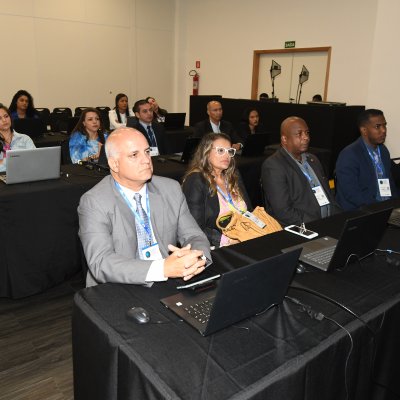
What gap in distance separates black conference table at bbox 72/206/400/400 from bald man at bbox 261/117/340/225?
1.26 meters

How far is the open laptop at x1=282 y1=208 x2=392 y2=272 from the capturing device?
170 centimetres

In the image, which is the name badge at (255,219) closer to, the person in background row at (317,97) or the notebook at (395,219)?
the notebook at (395,219)

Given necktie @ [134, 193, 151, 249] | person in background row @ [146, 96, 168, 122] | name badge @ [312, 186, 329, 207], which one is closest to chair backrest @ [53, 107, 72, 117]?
person in background row @ [146, 96, 168, 122]

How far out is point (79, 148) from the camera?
14.9 feet

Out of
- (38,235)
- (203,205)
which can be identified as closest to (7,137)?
(38,235)

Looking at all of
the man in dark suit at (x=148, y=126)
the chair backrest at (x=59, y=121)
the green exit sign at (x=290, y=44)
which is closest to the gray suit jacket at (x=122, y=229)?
the man in dark suit at (x=148, y=126)

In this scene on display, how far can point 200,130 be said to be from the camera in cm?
631

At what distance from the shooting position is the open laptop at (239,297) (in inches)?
46.8

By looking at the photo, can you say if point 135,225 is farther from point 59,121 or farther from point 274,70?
point 274,70

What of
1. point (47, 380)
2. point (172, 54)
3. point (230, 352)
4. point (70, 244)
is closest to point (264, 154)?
point (70, 244)

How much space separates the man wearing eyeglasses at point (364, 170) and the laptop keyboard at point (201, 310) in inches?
97.8

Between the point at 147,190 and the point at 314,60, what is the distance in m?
7.39

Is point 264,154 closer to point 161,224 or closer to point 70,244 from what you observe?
point 70,244

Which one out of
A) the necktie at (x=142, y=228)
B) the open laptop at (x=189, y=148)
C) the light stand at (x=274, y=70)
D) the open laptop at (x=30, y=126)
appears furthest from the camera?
the light stand at (x=274, y=70)
